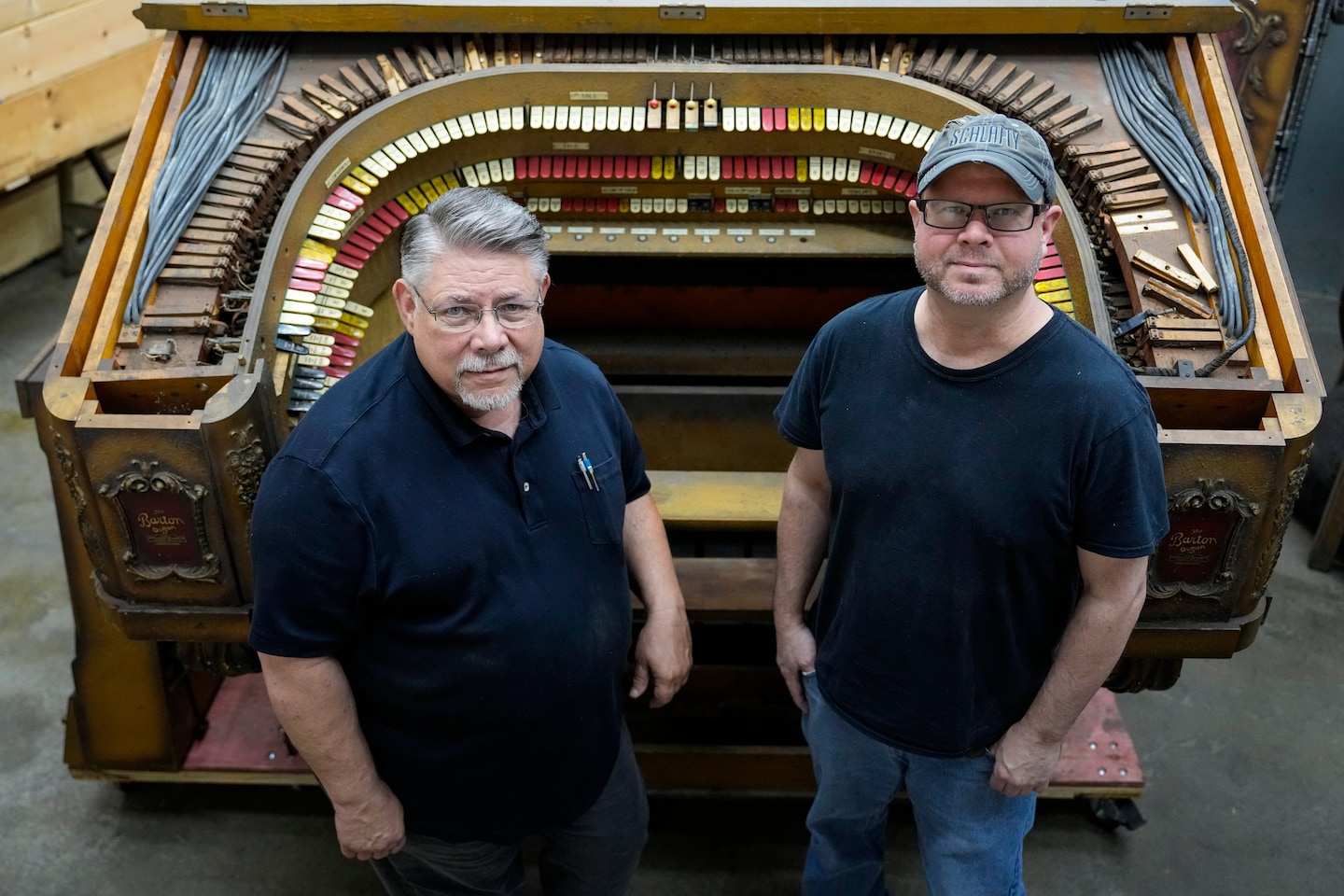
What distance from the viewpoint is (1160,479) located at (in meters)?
1.57

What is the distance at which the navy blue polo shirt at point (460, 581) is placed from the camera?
1.52 metres

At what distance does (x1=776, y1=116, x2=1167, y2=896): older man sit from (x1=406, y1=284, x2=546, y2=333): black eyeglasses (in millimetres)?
474

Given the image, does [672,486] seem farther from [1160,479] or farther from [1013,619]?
[1160,479]

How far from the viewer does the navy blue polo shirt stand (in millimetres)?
1522

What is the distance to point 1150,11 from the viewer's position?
8.64 feet

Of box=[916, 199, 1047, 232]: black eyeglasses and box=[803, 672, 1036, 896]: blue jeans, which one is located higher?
box=[916, 199, 1047, 232]: black eyeglasses

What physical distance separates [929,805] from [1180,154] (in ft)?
4.92

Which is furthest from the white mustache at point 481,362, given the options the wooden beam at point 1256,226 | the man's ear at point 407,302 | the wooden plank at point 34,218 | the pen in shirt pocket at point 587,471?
the wooden plank at point 34,218

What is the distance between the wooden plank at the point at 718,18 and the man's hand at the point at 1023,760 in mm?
1691

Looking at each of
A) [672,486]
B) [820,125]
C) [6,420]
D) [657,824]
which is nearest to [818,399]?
[672,486]

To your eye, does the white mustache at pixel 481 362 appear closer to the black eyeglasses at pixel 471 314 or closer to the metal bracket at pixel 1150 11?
the black eyeglasses at pixel 471 314

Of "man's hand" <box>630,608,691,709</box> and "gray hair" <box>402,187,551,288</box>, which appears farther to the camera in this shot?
"man's hand" <box>630,608,691,709</box>

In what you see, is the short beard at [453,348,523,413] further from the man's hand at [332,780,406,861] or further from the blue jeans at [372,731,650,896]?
the blue jeans at [372,731,650,896]

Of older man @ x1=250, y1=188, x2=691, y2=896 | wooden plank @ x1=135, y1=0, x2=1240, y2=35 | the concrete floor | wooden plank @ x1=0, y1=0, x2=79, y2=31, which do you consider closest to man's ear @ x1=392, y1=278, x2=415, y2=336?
older man @ x1=250, y1=188, x2=691, y2=896
